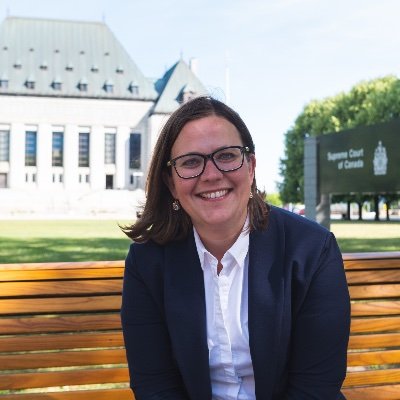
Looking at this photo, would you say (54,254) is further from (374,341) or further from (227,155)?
(227,155)

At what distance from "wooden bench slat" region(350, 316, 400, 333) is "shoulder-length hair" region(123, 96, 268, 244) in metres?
0.89

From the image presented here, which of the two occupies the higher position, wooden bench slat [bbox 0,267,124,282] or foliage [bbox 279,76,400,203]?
foliage [bbox 279,76,400,203]

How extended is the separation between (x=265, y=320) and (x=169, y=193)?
1.96 feet

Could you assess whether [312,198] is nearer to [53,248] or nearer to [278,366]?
[53,248]

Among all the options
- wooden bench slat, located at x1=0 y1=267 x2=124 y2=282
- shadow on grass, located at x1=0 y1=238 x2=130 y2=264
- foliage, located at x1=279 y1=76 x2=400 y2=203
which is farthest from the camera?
foliage, located at x1=279 y1=76 x2=400 y2=203

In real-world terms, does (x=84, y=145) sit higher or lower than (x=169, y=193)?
higher

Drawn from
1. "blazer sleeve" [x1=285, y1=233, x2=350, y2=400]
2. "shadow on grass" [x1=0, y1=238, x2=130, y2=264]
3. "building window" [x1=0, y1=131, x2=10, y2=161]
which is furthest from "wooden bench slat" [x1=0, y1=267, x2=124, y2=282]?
"building window" [x1=0, y1=131, x2=10, y2=161]

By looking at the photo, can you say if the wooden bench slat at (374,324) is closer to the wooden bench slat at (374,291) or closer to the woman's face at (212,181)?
the wooden bench slat at (374,291)

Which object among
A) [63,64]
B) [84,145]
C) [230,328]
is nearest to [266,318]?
[230,328]

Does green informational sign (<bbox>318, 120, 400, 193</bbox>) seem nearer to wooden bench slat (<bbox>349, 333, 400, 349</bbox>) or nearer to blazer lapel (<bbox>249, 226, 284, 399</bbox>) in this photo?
wooden bench slat (<bbox>349, 333, 400, 349</bbox>)

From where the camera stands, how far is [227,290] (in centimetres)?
204

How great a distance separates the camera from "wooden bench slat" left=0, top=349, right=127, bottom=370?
97.9 inches

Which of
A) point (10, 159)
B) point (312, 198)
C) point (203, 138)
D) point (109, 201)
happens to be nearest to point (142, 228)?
point (203, 138)

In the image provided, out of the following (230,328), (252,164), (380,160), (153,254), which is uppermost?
(380,160)
